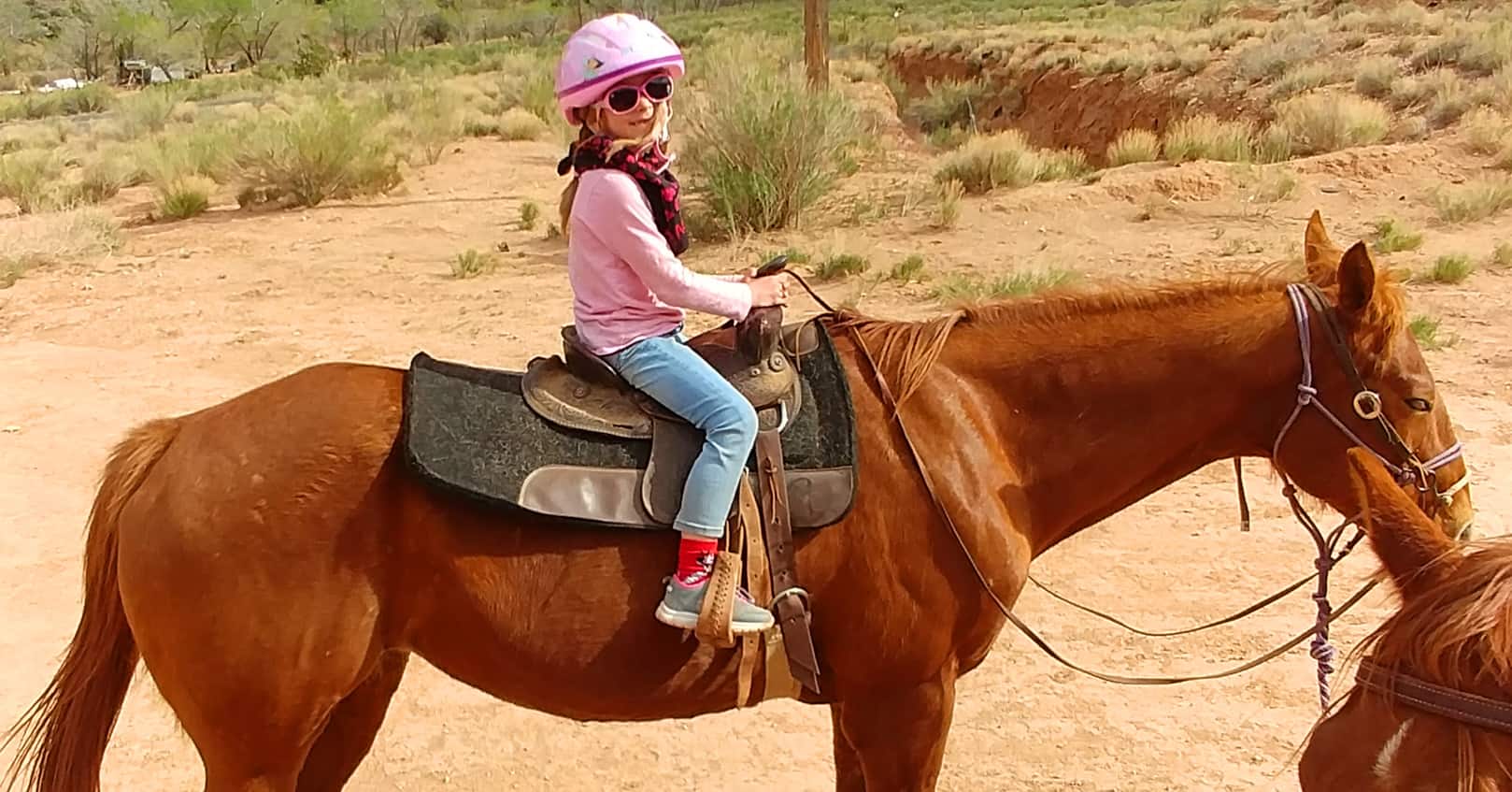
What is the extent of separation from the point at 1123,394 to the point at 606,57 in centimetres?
153

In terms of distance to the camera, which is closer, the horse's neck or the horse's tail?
the horse's tail

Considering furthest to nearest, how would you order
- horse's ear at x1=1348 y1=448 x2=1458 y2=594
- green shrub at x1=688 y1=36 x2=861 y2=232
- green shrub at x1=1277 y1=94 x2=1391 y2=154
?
green shrub at x1=1277 y1=94 x2=1391 y2=154
green shrub at x1=688 y1=36 x2=861 y2=232
horse's ear at x1=1348 y1=448 x2=1458 y2=594

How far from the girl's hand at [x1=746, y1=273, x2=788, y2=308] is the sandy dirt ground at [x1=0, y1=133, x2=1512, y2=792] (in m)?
1.35

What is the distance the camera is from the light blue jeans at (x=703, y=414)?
2.74 m

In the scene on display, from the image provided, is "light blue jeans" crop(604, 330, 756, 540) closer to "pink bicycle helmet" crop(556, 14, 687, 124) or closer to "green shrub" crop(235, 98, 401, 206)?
"pink bicycle helmet" crop(556, 14, 687, 124)

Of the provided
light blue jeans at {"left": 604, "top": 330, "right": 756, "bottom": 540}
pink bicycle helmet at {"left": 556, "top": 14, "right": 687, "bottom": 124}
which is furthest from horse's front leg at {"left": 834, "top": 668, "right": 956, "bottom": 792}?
pink bicycle helmet at {"left": 556, "top": 14, "right": 687, "bottom": 124}

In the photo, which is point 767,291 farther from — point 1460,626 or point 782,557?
point 1460,626

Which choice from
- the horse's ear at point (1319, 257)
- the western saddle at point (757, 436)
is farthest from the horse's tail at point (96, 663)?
the horse's ear at point (1319, 257)

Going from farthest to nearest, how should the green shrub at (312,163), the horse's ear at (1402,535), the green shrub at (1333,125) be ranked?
the green shrub at (312,163) < the green shrub at (1333,125) < the horse's ear at (1402,535)

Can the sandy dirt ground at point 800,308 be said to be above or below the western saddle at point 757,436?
below

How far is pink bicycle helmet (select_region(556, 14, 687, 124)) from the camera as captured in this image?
2766 millimetres

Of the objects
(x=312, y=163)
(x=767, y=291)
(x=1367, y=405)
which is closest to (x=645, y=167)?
(x=767, y=291)

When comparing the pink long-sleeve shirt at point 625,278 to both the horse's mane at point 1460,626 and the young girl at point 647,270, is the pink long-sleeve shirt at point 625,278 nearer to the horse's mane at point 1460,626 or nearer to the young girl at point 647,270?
the young girl at point 647,270

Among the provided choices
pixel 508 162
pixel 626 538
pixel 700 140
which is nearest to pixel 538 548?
pixel 626 538
